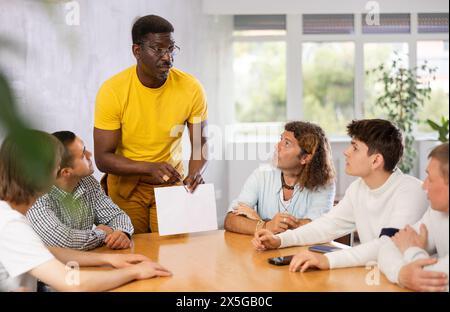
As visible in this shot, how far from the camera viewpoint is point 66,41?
370 mm

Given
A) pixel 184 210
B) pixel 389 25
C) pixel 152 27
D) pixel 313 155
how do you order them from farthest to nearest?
pixel 389 25 → pixel 152 27 → pixel 313 155 → pixel 184 210

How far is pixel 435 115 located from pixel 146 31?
19.8 feet

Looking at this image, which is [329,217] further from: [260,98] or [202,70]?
[260,98]

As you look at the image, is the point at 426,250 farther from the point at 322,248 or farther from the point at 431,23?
the point at 431,23

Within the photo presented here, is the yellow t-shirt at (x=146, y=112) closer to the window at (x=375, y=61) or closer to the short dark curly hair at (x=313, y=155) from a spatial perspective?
the short dark curly hair at (x=313, y=155)

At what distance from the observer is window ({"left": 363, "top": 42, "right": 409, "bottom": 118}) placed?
810 cm

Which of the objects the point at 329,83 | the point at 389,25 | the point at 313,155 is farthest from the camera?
the point at 329,83

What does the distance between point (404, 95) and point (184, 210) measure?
5747 mm

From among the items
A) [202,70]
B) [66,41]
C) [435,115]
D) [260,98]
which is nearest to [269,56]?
[260,98]

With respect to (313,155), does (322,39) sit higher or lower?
higher

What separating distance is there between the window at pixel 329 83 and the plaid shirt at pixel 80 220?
5.85m

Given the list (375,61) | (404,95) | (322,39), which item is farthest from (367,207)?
(375,61)

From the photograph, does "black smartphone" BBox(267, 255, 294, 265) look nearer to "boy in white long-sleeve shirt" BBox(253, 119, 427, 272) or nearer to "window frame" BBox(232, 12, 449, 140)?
"boy in white long-sleeve shirt" BBox(253, 119, 427, 272)

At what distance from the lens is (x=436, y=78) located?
323 inches
